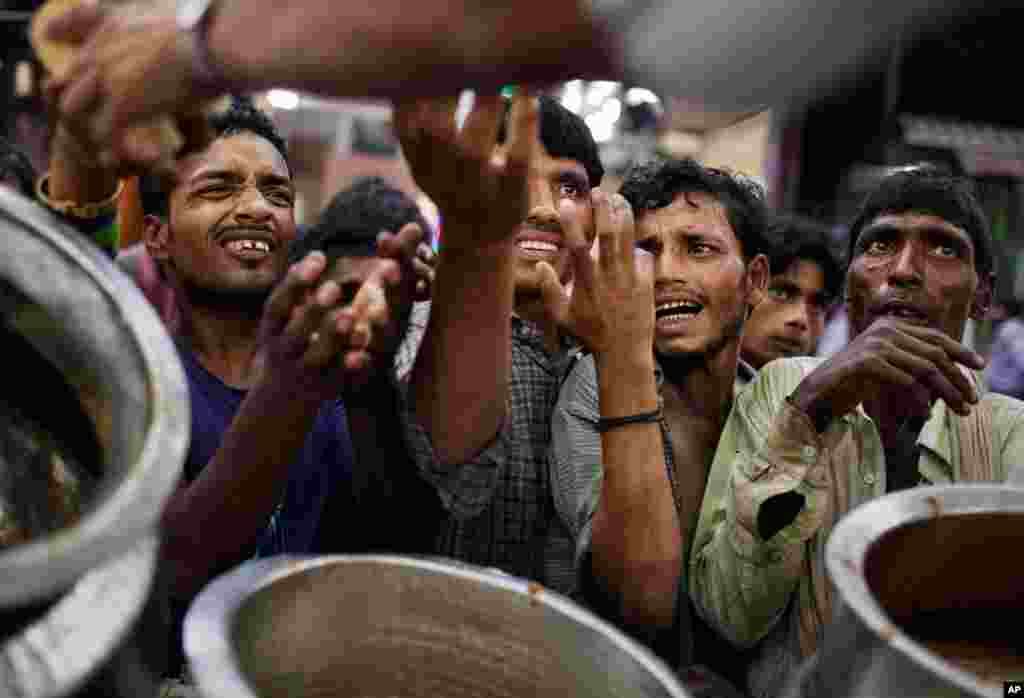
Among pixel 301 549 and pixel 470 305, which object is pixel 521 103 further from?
pixel 301 549

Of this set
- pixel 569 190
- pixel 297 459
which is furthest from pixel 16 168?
pixel 569 190

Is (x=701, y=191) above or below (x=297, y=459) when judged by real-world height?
above

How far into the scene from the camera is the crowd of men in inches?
50.2

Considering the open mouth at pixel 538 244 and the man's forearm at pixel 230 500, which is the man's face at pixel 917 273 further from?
the man's forearm at pixel 230 500

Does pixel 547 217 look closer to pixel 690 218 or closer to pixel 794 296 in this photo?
pixel 690 218

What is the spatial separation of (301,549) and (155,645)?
86cm

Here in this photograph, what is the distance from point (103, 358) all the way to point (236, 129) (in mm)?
1447

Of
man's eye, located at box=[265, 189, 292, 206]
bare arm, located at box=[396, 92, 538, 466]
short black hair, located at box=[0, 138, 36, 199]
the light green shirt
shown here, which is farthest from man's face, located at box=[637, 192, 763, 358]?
short black hair, located at box=[0, 138, 36, 199]

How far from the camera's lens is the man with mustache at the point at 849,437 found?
1.60 m

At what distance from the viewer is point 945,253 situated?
7.13ft

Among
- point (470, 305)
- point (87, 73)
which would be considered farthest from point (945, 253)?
point (87, 73)

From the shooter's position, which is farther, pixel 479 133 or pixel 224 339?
pixel 224 339

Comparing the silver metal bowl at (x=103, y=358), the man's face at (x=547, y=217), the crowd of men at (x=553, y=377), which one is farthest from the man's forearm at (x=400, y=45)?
the man's face at (x=547, y=217)

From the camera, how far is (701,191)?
226cm
